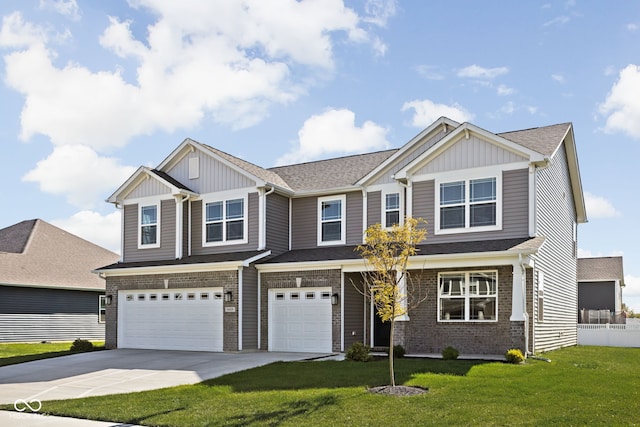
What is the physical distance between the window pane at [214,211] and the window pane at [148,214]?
2.33 meters

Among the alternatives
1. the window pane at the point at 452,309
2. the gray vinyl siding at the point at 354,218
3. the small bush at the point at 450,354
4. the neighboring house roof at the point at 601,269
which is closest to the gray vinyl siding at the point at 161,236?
the gray vinyl siding at the point at 354,218

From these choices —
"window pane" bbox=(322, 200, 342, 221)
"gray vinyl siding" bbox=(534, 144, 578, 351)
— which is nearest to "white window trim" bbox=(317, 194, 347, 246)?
"window pane" bbox=(322, 200, 342, 221)

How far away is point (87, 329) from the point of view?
32.3m

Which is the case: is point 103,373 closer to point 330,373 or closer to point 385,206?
point 330,373

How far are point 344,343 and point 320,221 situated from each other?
16.0 feet

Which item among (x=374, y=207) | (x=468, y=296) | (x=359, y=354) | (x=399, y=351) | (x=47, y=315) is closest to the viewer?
(x=359, y=354)

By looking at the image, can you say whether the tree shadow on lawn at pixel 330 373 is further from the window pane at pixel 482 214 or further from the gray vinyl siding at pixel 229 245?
the gray vinyl siding at pixel 229 245

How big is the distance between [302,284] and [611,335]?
16012 millimetres

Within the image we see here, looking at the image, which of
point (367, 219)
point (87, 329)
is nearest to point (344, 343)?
point (367, 219)

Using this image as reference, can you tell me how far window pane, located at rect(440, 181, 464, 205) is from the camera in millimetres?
20531

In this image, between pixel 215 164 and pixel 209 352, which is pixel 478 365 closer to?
pixel 209 352

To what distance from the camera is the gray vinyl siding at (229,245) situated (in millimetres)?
23406

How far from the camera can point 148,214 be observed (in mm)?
25828

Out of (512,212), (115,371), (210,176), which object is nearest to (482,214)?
(512,212)
